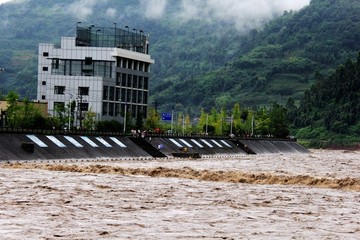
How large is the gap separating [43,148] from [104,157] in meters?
12.8

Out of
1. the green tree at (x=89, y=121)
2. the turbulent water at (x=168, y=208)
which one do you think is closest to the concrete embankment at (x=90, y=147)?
the green tree at (x=89, y=121)

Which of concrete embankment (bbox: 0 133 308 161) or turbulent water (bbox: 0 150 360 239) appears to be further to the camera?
concrete embankment (bbox: 0 133 308 161)

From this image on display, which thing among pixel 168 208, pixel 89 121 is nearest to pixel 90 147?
pixel 89 121

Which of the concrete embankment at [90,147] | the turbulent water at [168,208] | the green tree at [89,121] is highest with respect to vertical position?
the green tree at [89,121]

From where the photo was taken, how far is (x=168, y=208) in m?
49.3

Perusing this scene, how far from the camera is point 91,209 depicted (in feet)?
154

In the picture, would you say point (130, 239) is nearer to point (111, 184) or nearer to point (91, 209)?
point (91, 209)

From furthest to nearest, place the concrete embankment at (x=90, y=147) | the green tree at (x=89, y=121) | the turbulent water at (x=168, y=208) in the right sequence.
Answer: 1. the green tree at (x=89, y=121)
2. the concrete embankment at (x=90, y=147)
3. the turbulent water at (x=168, y=208)

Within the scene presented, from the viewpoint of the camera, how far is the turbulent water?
38.7m

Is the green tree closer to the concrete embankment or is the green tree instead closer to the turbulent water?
the concrete embankment

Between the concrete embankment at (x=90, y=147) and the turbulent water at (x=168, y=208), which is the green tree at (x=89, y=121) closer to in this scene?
the concrete embankment at (x=90, y=147)

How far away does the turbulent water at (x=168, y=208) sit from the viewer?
38656mm

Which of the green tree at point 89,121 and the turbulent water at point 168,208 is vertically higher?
the green tree at point 89,121

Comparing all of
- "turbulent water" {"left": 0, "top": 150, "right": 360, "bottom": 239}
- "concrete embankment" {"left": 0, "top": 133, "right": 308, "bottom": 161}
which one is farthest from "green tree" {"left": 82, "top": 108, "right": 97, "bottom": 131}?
"turbulent water" {"left": 0, "top": 150, "right": 360, "bottom": 239}
